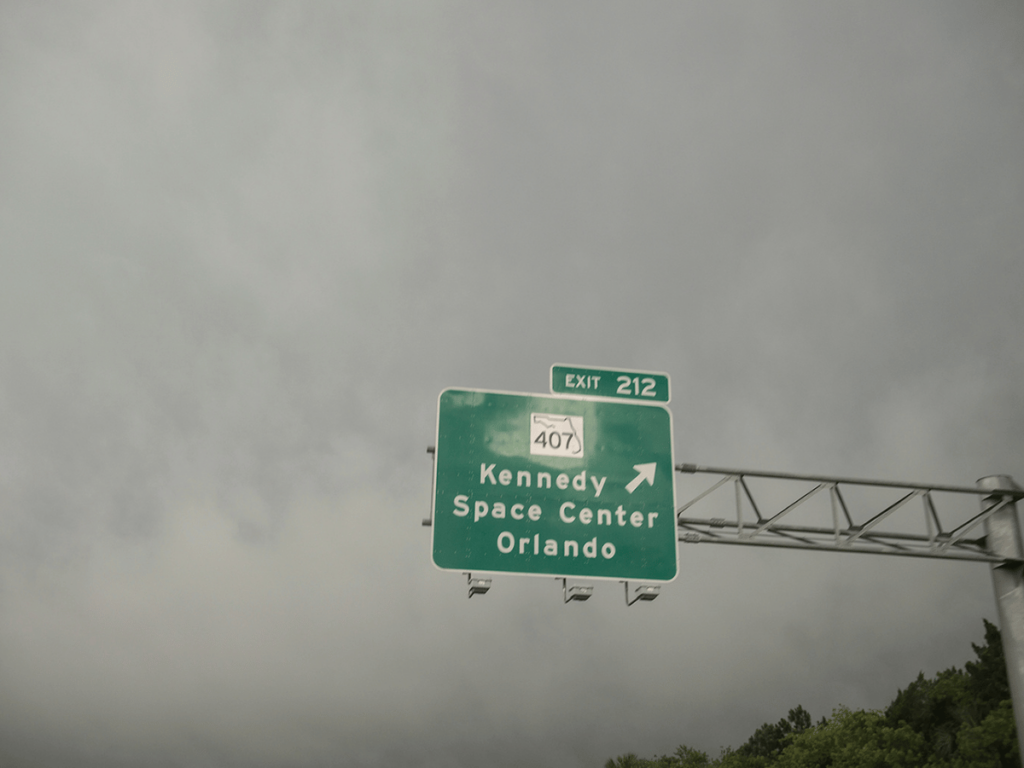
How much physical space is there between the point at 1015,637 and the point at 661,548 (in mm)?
7588

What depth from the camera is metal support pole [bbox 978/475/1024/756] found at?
17797 mm

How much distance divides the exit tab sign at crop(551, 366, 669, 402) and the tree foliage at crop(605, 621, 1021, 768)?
46.8 m

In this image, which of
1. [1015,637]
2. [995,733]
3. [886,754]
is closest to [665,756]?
[886,754]

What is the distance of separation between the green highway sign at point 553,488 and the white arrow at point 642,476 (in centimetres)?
2

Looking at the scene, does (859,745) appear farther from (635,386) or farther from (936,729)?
(635,386)

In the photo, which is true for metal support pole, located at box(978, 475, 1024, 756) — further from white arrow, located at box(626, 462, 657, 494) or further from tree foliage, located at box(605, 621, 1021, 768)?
tree foliage, located at box(605, 621, 1021, 768)

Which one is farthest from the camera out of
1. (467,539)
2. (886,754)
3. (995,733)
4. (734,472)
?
(886,754)

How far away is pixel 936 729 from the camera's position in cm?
6638

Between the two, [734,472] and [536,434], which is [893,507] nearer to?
[734,472]

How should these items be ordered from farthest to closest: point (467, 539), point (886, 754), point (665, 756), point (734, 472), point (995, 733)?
point (665, 756)
point (886, 754)
point (995, 733)
point (734, 472)
point (467, 539)

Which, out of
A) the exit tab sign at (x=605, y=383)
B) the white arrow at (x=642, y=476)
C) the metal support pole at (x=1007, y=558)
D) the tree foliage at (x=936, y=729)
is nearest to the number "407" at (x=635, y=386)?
the exit tab sign at (x=605, y=383)

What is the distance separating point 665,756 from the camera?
103 m

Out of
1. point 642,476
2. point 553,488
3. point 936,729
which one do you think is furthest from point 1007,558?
point 936,729

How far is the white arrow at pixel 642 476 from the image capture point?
16.0 m
